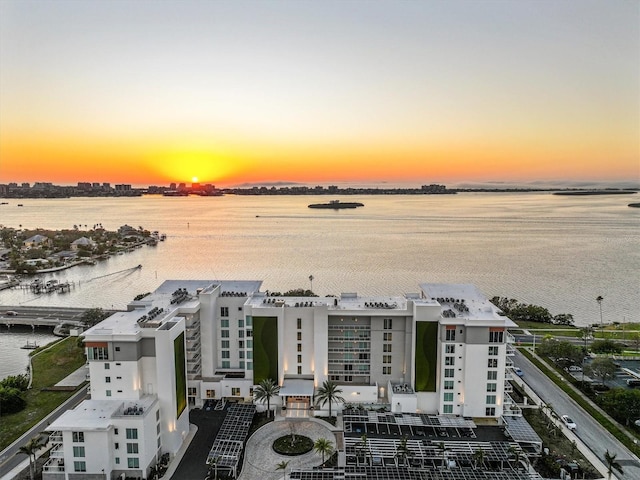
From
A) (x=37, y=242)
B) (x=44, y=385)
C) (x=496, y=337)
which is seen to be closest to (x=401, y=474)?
(x=496, y=337)

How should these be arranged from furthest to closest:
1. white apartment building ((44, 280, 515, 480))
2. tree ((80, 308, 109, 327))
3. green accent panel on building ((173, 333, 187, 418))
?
tree ((80, 308, 109, 327)) < green accent panel on building ((173, 333, 187, 418)) < white apartment building ((44, 280, 515, 480))

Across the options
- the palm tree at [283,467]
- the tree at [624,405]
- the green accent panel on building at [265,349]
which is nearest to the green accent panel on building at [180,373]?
the green accent panel on building at [265,349]

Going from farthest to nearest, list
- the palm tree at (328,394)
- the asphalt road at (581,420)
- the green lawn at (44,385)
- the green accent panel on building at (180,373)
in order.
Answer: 1. the palm tree at (328,394)
2. the green lawn at (44,385)
3. the green accent panel on building at (180,373)
4. the asphalt road at (581,420)

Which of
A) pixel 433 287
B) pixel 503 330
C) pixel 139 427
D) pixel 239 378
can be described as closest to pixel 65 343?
pixel 239 378

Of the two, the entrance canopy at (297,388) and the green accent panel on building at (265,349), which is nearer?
the entrance canopy at (297,388)

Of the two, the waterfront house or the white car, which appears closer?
the white car

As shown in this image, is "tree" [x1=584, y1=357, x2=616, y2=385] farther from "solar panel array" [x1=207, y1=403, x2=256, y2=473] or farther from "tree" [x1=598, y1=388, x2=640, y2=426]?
"solar panel array" [x1=207, y1=403, x2=256, y2=473]

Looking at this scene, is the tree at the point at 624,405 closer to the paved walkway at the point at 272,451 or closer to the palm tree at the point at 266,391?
the paved walkway at the point at 272,451

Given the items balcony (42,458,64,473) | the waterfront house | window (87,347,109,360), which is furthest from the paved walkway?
the waterfront house
